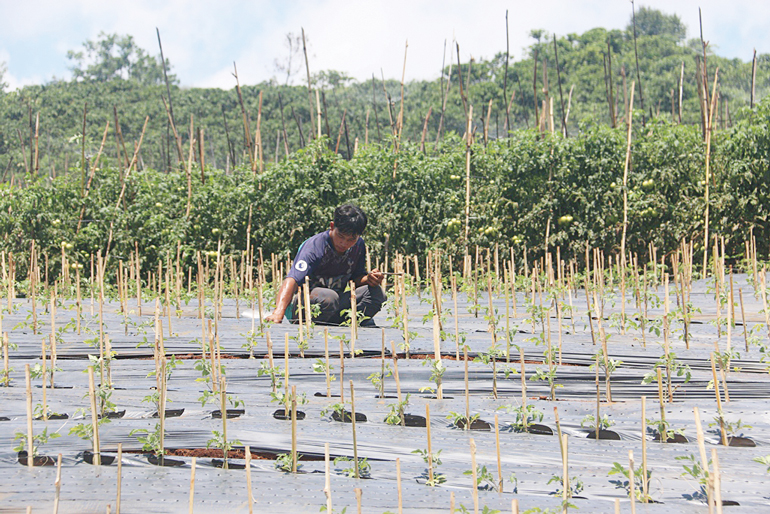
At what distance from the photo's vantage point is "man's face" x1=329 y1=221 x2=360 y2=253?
481 centimetres

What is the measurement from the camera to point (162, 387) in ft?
7.95

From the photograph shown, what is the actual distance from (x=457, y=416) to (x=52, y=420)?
4.91 ft

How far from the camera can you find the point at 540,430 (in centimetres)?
276

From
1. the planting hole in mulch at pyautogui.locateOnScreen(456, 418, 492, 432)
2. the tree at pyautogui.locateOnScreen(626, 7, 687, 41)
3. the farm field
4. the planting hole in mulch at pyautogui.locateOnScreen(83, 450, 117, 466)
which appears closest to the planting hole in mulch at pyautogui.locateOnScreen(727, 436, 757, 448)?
the farm field

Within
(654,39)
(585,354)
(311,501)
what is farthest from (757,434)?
(654,39)

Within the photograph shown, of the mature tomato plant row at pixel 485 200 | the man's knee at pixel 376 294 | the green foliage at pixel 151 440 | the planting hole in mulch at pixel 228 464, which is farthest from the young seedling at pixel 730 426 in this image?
the mature tomato plant row at pixel 485 200

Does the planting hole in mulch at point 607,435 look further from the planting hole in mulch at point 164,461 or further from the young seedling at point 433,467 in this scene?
the planting hole in mulch at point 164,461

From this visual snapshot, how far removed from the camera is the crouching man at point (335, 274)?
4716 mm

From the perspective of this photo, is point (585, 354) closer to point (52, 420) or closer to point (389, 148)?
point (52, 420)

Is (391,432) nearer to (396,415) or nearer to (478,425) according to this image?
(396,415)

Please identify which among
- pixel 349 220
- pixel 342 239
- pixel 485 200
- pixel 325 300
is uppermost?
pixel 485 200

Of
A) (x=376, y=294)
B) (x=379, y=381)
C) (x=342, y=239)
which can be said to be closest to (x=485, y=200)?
→ (x=376, y=294)

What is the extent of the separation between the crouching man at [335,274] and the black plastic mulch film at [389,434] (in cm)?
50

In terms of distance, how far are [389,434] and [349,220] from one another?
7.28 ft
